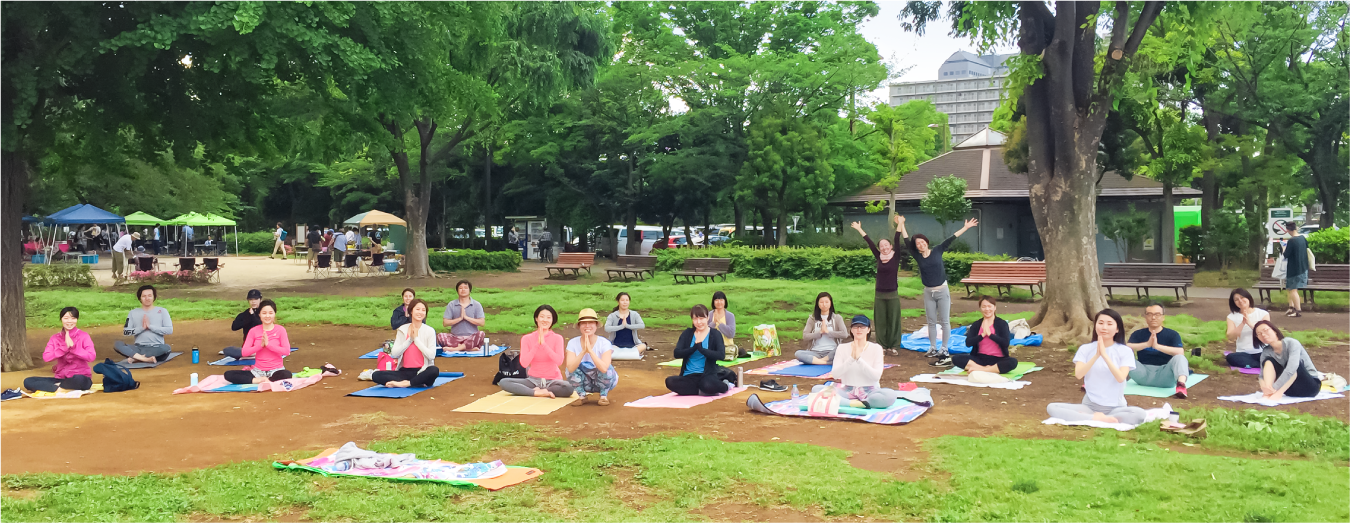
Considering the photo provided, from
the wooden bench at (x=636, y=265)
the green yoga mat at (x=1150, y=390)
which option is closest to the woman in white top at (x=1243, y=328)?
the green yoga mat at (x=1150, y=390)

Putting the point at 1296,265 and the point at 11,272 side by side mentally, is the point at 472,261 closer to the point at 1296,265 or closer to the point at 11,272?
the point at 11,272

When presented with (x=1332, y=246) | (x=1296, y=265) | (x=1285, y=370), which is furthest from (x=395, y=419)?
(x=1332, y=246)

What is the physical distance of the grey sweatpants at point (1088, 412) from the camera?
7.65 metres

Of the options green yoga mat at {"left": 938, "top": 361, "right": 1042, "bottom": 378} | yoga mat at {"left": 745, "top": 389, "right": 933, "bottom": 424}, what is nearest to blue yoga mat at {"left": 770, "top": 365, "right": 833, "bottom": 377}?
green yoga mat at {"left": 938, "top": 361, "right": 1042, "bottom": 378}

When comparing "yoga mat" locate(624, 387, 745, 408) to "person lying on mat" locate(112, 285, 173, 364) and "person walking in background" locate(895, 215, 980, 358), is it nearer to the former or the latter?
"person walking in background" locate(895, 215, 980, 358)

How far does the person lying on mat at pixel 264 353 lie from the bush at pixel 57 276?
18022 millimetres

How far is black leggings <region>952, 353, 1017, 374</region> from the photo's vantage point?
415 inches

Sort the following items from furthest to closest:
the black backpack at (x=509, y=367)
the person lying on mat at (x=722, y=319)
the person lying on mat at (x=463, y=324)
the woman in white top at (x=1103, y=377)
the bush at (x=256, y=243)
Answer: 1. the bush at (x=256, y=243)
2. the person lying on mat at (x=463, y=324)
3. the person lying on mat at (x=722, y=319)
4. the black backpack at (x=509, y=367)
5. the woman in white top at (x=1103, y=377)

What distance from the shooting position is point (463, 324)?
42.9 ft

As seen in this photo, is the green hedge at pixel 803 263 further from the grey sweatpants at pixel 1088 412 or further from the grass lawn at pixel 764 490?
the grass lawn at pixel 764 490

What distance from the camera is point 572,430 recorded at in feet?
25.9

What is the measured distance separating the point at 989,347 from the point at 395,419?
633 centimetres

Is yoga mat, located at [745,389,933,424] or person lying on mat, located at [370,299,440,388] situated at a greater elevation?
person lying on mat, located at [370,299,440,388]

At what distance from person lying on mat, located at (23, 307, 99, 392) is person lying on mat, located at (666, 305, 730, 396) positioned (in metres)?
6.07
